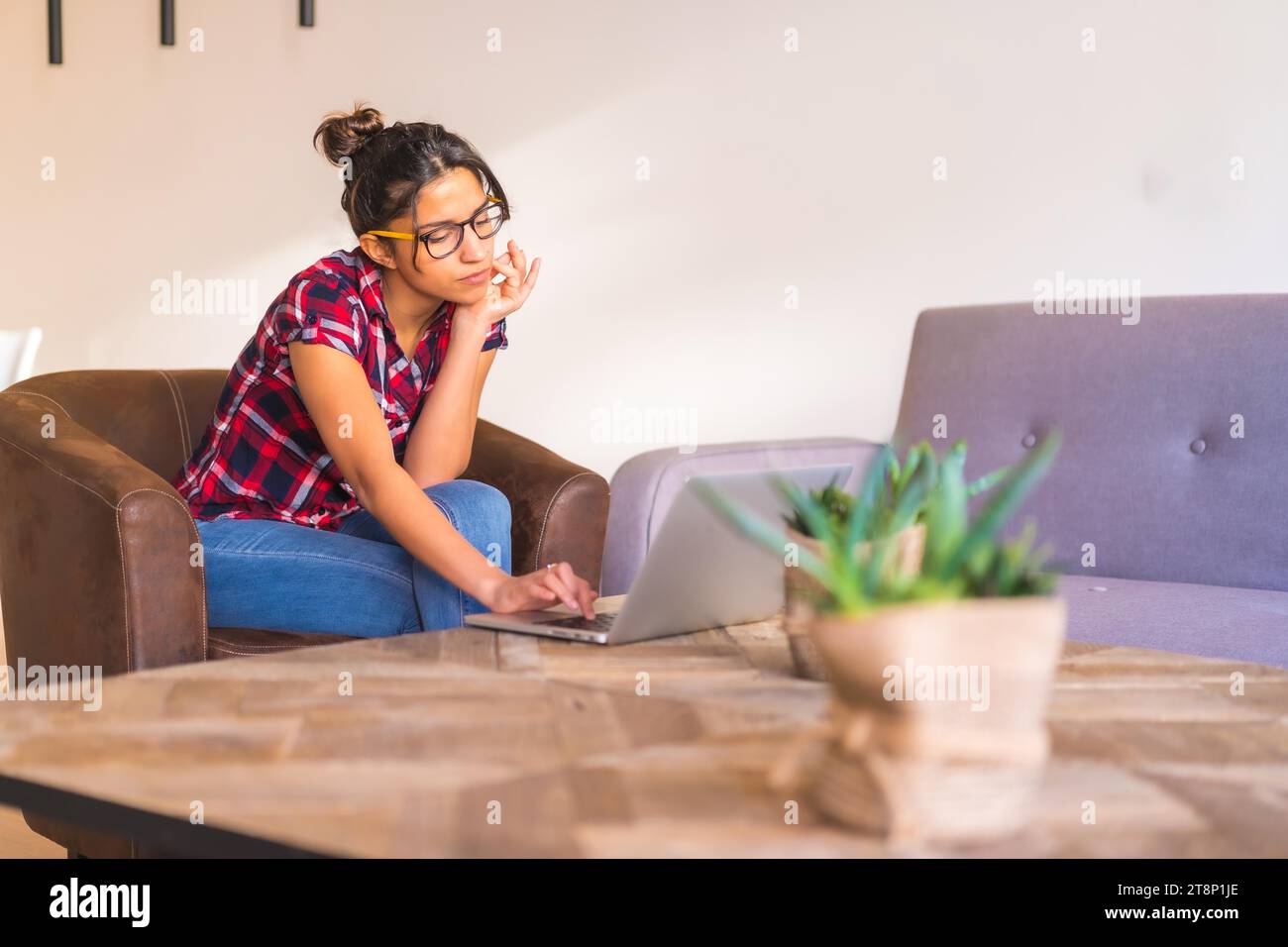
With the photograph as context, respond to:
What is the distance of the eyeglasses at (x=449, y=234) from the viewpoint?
186 cm

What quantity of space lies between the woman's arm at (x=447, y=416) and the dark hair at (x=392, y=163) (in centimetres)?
19

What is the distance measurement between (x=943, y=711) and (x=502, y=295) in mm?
1540

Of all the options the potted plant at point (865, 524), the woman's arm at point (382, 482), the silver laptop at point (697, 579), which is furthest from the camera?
the woman's arm at point (382, 482)

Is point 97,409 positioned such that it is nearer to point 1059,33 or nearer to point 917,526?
point 917,526

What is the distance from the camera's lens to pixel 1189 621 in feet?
6.20

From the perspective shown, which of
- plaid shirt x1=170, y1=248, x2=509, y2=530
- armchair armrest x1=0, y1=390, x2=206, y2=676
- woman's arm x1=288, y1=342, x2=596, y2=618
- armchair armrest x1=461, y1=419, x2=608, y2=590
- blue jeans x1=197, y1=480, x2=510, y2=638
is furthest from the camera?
armchair armrest x1=461, y1=419, x2=608, y2=590

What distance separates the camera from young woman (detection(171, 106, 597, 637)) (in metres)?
1.73

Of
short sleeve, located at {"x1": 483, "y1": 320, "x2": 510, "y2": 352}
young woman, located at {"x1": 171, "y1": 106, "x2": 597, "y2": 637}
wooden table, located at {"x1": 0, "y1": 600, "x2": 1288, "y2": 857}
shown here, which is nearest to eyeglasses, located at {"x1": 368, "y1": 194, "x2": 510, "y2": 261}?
young woman, located at {"x1": 171, "y1": 106, "x2": 597, "y2": 637}

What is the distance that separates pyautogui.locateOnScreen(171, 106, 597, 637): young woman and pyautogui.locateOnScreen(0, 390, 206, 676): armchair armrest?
0.11 meters

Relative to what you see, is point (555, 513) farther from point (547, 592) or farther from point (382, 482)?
point (547, 592)

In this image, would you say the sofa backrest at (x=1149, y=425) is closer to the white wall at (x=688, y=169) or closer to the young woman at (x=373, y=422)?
the white wall at (x=688, y=169)

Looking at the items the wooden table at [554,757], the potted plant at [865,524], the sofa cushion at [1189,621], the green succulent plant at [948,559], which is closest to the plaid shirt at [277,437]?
the wooden table at [554,757]

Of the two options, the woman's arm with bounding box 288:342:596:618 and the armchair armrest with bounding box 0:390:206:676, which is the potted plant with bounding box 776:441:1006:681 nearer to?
the woman's arm with bounding box 288:342:596:618

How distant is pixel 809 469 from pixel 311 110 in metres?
2.52
